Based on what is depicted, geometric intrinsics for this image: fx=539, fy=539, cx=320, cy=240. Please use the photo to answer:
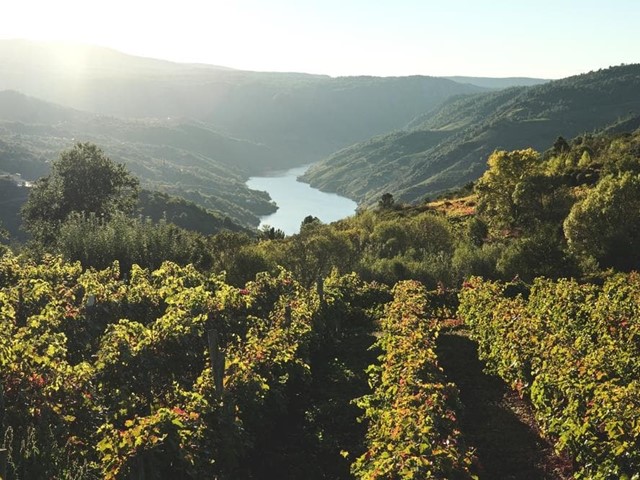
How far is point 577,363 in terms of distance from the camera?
37.0 ft

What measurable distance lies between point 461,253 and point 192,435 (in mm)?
34357

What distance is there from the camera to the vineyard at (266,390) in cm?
794

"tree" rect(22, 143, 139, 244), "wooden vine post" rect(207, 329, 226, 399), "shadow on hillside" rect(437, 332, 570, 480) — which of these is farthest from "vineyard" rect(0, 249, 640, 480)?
"tree" rect(22, 143, 139, 244)

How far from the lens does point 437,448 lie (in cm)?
780

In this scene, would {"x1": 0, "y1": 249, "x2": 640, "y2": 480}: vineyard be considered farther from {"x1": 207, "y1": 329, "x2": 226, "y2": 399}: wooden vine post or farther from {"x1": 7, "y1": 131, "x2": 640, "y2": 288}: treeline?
{"x1": 7, "y1": 131, "x2": 640, "y2": 288}: treeline

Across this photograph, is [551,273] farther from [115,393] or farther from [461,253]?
[115,393]

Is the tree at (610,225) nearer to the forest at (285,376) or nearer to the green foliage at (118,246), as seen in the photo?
the forest at (285,376)

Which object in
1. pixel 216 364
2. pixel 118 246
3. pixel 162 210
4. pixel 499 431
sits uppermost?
pixel 216 364

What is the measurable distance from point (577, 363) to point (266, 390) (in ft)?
21.4

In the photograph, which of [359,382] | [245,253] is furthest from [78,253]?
[359,382]

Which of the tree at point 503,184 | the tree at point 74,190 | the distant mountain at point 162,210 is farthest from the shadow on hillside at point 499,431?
the distant mountain at point 162,210

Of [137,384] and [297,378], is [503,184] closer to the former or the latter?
[297,378]

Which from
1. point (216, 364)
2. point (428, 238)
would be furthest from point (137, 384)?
point (428, 238)

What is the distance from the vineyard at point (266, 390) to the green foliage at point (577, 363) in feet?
0.14
